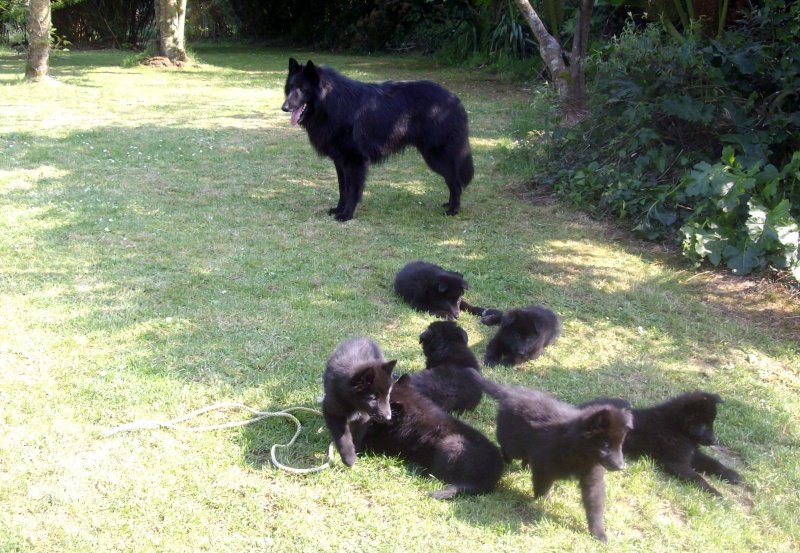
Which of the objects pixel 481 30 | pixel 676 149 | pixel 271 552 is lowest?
pixel 271 552

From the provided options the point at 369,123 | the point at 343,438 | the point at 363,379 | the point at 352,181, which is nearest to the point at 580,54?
the point at 369,123

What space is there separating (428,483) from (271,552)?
84 cm

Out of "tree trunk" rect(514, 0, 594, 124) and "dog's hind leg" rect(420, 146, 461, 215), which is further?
"tree trunk" rect(514, 0, 594, 124)

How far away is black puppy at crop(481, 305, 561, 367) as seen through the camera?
4.46 m

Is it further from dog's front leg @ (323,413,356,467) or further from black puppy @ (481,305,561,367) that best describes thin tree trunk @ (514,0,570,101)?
dog's front leg @ (323,413,356,467)

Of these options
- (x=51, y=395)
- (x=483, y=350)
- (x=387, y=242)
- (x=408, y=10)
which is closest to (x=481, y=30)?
(x=408, y=10)

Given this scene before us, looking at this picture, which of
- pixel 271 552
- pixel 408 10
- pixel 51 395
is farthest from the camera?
pixel 408 10

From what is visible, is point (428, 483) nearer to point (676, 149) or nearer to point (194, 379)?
point (194, 379)

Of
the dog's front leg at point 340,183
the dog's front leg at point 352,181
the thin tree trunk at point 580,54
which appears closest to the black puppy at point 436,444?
the dog's front leg at point 352,181

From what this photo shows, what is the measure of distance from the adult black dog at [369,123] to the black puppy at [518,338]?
3093 mm

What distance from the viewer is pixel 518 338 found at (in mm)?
4484

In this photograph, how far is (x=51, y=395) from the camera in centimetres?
373

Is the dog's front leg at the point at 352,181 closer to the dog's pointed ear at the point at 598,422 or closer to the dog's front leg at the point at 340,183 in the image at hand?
the dog's front leg at the point at 340,183

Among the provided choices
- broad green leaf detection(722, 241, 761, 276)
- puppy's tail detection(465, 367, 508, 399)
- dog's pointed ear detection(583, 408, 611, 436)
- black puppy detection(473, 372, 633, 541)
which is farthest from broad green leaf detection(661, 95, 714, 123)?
dog's pointed ear detection(583, 408, 611, 436)
